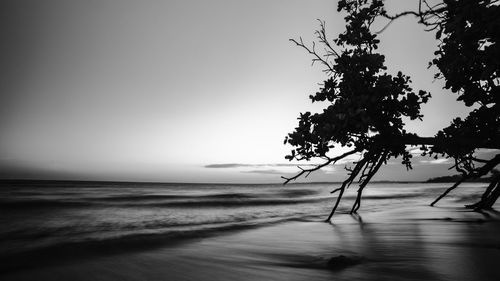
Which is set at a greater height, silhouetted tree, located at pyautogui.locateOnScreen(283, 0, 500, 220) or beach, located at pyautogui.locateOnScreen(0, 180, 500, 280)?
silhouetted tree, located at pyautogui.locateOnScreen(283, 0, 500, 220)

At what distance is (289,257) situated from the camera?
14.0 feet

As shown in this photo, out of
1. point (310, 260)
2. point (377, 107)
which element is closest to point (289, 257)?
point (310, 260)

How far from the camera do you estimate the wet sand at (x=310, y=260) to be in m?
3.24

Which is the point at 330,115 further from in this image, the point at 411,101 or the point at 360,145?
the point at 411,101

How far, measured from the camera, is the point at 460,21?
11.7 feet

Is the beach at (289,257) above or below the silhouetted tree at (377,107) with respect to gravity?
below

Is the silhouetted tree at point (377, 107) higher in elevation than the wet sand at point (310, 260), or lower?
higher

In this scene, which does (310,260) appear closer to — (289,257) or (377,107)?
(289,257)

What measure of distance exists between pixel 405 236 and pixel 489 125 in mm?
2539

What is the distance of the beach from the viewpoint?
10.8 feet

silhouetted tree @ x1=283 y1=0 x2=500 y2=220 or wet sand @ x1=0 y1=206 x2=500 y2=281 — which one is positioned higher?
silhouetted tree @ x1=283 y1=0 x2=500 y2=220

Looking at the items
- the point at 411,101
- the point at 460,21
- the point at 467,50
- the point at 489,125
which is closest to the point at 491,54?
the point at 467,50

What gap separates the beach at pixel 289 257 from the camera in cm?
331

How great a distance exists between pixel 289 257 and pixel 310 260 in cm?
36
